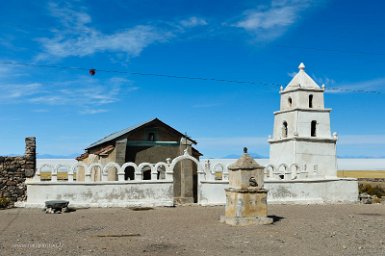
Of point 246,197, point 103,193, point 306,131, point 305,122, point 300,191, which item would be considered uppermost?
point 305,122

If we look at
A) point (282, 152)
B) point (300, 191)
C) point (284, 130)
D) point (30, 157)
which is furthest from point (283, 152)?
point (30, 157)

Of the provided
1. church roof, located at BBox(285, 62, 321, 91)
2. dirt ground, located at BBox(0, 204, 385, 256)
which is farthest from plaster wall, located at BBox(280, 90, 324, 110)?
dirt ground, located at BBox(0, 204, 385, 256)

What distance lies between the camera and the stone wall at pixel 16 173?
2383cm

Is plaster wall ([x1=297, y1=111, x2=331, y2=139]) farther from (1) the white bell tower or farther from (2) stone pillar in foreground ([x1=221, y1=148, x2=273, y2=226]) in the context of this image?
(2) stone pillar in foreground ([x1=221, y1=148, x2=273, y2=226])

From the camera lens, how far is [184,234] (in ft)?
47.4

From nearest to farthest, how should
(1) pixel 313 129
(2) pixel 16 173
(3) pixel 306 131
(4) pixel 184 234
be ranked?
(4) pixel 184 234
(2) pixel 16 173
(3) pixel 306 131
(1) pixel 313 129

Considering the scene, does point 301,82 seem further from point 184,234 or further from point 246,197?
point 184,234

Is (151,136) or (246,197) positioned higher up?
(151,136)

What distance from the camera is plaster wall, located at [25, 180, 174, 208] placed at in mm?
22969

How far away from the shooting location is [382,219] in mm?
18328

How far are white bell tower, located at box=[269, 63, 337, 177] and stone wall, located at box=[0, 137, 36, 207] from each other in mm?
15932

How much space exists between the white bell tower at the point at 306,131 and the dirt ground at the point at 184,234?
9664mm

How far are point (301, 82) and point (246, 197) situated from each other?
17070 millimetres

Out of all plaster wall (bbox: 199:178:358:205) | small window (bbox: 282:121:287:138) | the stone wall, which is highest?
small window (bbox: 282:121:287:138)
